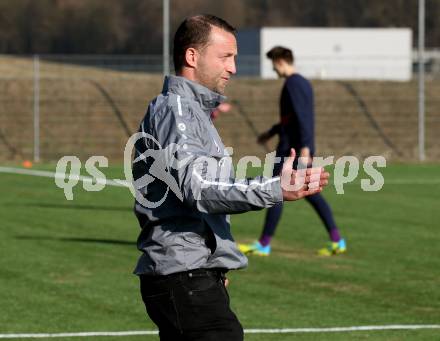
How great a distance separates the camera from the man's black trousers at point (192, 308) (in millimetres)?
4840

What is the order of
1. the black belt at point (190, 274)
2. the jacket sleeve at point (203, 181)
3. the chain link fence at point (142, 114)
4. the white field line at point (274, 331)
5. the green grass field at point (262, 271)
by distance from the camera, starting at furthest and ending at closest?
the chain link fence at point (142, 114) < the green grass field at point (262, 271) < the white field line at point (274, 331) < the black belt at point (190, 274) < the jacket sleeve at point (203, 181)

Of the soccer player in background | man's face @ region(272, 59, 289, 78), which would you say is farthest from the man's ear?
man's face @ region(272, 59, 289, 78)

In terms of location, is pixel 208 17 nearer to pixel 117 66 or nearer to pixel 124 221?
pixel 124 221

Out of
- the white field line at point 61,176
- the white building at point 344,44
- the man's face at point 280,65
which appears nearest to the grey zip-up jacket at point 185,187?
the man's face at point 280,65

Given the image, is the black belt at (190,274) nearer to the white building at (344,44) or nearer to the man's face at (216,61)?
the man's face at (216,61)

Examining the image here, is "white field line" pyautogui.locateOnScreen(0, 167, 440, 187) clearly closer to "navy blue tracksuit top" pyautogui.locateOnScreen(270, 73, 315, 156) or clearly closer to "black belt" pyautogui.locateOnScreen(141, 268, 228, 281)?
"navy blue tracksuit top" pyautogui.locateOnScreen(270, 73, 315, 156)

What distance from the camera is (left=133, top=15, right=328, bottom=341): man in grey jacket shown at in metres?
4.77

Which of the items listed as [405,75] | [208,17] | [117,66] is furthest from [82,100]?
[208,17]

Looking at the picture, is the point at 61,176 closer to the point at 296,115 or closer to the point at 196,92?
the point at 296,115

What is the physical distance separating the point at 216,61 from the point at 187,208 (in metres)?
0.60

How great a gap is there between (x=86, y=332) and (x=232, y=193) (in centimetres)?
437

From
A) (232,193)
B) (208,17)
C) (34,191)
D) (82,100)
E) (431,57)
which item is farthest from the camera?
(431,57)

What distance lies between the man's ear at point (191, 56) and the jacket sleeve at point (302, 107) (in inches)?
300

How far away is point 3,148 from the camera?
32500mm
